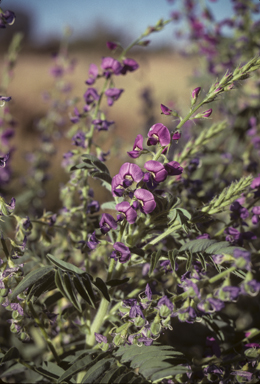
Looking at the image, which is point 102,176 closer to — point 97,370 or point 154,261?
point 154,261

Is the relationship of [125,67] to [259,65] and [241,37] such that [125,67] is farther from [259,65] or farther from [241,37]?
[241,37]

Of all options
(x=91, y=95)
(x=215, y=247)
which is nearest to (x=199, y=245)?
(x=215, y=247)

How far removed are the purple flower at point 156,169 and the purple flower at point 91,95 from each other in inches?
15.4

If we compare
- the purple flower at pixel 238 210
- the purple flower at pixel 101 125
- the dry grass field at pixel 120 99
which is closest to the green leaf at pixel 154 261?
the purple flower at pixel 238 210

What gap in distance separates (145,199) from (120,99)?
29.2 feet

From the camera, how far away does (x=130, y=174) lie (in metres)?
0.61

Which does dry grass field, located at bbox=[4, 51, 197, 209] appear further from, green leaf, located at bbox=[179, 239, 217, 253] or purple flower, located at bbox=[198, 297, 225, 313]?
purple flower, located at bbox=[198, 297, 225, 313]

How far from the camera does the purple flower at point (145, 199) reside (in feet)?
1.94

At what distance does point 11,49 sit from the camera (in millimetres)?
1604

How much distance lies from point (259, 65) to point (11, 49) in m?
1.34

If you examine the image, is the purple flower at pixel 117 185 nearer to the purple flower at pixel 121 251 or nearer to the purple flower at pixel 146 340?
the purple flower at pixel 121 251

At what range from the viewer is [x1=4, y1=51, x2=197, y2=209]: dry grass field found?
2629 mm

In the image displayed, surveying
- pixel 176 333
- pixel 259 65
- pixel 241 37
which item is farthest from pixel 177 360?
pixel 241 37

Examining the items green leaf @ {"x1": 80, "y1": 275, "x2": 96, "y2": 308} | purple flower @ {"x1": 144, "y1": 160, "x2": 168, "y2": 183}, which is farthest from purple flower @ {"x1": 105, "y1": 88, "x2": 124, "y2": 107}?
green leaf @ {"x1": 80, "y1": 275, "x2": 96, "y2": 308}
